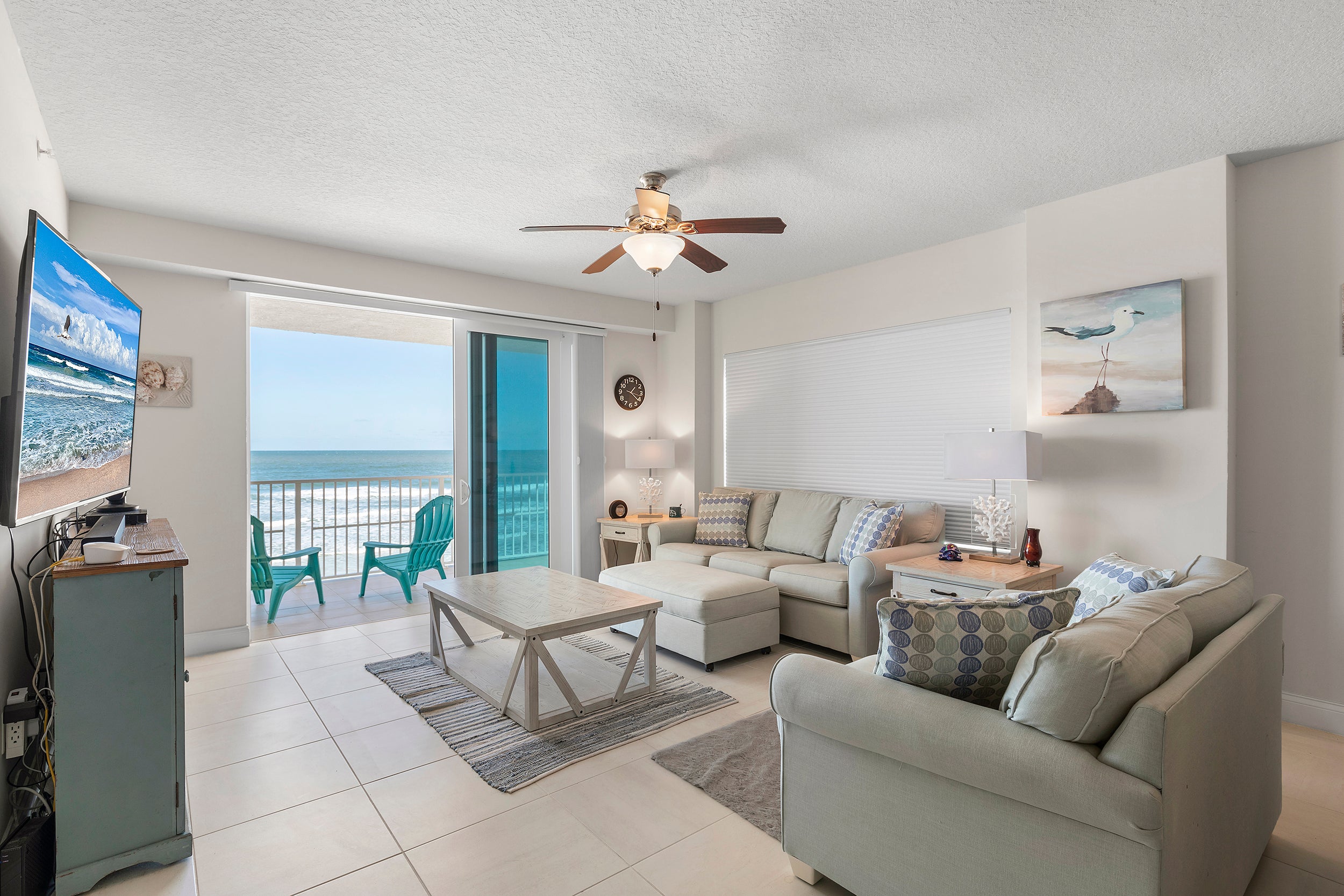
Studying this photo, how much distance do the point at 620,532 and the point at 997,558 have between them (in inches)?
116

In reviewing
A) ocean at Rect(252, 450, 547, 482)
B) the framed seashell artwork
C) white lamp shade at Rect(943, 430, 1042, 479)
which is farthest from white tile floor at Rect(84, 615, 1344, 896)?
ocean at Rect(252, 450, 547, 482)

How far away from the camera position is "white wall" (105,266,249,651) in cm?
383

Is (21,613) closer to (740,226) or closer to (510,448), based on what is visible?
(740,226)

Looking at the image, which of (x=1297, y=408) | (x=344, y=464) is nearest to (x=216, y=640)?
(x=1297, y=408)

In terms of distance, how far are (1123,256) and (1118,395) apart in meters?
0.70

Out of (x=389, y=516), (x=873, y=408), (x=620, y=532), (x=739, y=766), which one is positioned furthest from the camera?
(x=389, y=516)

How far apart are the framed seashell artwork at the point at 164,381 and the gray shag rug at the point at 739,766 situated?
3531 mm

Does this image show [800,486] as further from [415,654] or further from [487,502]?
[415,654]

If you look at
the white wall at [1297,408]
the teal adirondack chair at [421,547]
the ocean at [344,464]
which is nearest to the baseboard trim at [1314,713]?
the white wall at [1297,408]

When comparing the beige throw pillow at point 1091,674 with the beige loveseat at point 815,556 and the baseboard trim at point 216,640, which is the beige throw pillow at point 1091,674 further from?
the baseboard trim at point 216,640

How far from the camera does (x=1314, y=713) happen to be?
114 inches

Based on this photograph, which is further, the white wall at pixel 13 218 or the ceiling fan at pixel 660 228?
the ceiling fan at pixel 660 228

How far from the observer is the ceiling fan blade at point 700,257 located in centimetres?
308

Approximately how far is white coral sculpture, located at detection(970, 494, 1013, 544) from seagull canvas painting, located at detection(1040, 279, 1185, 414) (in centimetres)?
57
